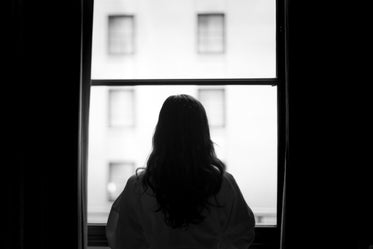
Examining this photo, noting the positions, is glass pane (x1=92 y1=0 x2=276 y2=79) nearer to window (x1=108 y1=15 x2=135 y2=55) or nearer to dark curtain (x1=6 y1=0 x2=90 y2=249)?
window (x1=108 y1=15 x2=135 y2=55)

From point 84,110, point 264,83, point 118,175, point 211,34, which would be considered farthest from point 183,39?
point 118,175

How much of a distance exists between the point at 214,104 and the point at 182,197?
0.70 metres

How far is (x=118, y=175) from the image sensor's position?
1.95m

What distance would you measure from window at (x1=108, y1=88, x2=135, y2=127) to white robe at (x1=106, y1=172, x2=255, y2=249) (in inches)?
22.1

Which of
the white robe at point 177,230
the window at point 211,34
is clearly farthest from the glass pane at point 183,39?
the white robe at point 177,230

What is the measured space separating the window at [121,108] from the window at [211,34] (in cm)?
41

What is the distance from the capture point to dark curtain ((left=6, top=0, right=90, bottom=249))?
70.6 inches

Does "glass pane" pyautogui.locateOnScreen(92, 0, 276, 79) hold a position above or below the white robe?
above

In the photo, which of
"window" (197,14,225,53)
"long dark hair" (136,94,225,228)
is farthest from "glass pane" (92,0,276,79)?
"long dark hair" (136,94,225,228)

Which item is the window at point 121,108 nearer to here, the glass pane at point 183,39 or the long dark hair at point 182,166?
the glass pane at point 183,39
